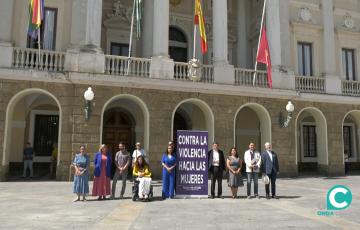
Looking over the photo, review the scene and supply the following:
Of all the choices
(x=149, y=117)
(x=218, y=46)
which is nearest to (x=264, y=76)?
(x=218, y=46)

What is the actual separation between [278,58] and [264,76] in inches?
51.6

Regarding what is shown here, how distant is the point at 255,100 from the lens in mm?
20031

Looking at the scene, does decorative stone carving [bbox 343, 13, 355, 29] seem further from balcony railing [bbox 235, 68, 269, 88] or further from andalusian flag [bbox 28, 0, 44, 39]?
andalusian flag [bbox 28, 0, 44, 39]

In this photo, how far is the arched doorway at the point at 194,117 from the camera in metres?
19.1

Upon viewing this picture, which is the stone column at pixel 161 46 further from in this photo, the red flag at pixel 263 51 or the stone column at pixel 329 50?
the stone column at pixel 329 50

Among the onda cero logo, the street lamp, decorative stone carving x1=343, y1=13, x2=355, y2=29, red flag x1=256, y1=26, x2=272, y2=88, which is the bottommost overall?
the onda cero logo

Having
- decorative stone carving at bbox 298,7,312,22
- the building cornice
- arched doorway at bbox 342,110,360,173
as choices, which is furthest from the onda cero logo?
arched doorway at bbox 342,110,360,173

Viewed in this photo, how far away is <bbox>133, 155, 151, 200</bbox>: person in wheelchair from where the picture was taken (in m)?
11.2

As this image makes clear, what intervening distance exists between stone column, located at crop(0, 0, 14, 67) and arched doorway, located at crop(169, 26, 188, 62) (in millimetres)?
9354

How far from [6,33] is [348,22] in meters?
20.0

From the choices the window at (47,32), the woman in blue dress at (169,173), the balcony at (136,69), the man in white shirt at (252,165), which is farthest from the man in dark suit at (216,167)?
the window at (47,32)

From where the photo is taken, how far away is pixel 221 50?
770 inches

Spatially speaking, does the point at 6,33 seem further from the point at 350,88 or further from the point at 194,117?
the point at 350,88

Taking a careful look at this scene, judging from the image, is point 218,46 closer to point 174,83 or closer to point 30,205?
point 174,83
